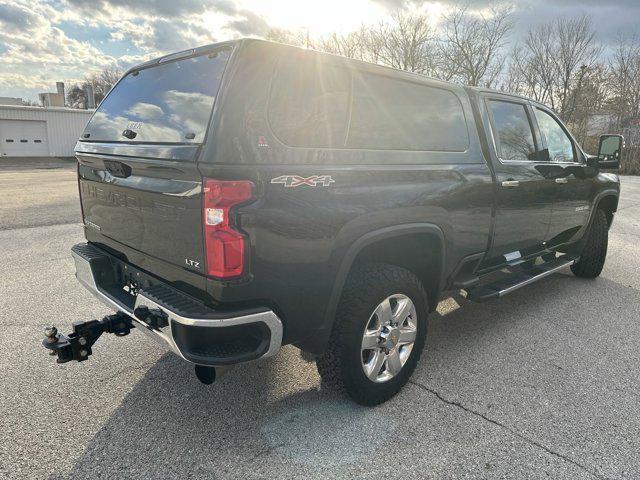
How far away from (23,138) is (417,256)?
3757 centimetres

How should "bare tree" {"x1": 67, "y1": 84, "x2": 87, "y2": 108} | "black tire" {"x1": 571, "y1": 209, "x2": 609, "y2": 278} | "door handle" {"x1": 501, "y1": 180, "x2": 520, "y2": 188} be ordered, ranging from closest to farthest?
1. "door handle" {"x1": 501, "y1": 180, "x2": 520, "y2": 188}
2. "black tire" {"x1": 571, "y1": 209, "x2": 609, "y2": 278}
3. "bare tree" {"x1": 67, "y1": 84, "x2": 87, "y2": 108}

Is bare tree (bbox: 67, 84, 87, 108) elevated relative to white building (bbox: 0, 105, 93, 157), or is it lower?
elevated

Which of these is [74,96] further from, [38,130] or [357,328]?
[357,328]

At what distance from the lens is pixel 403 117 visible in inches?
111

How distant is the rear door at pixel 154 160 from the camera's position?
209 centimetres

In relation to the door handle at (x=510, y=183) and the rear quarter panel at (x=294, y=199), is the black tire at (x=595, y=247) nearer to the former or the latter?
the door handle at (x=510, y=183)

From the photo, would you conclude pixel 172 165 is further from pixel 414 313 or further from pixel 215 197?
pixel 414 313

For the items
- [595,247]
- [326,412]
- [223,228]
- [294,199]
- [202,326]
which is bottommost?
[326,412]

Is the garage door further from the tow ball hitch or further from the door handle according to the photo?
the door handle

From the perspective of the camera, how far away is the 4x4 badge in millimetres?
2068

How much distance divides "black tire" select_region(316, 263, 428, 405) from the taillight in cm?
75

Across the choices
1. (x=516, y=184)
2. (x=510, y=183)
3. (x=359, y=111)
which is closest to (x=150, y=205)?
(x=359, y=111)

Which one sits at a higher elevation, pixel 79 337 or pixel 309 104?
pixel 309 104

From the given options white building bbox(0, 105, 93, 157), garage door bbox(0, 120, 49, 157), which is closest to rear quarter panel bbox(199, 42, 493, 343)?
white building bbox(0, 105, 93, 157)
